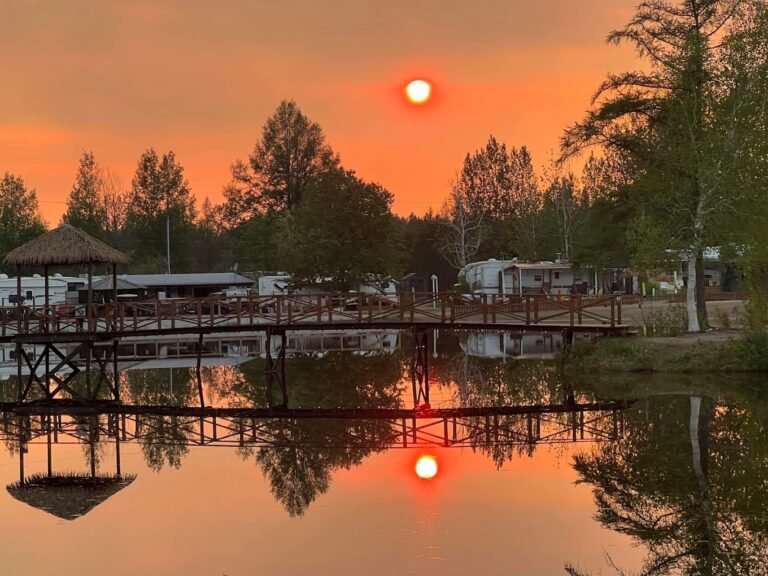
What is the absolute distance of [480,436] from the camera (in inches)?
Answer: 717

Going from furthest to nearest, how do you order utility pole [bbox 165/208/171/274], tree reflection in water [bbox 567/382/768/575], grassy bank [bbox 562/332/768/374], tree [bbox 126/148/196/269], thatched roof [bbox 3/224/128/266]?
1. tree [bbox 126/148/196/269]
2. utility pole [bbox 165/208/171/274]
3. thatched roof [bbox 3/224/128/266]
4. grassy bank [bbox 562/332/768/374]
5. tree reflection in water [bbox 567/382/768/575]

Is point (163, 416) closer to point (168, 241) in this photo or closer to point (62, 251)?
point (62, 251)

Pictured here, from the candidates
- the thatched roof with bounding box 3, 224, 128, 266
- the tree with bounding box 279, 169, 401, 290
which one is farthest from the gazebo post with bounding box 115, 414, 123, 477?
the tree with bounding box 279, 169, 401, 290

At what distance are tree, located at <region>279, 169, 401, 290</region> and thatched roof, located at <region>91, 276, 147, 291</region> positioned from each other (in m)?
10.5

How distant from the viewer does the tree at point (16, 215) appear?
80.6 meters

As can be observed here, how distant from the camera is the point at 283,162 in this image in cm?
7919

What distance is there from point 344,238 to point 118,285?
15.6 m

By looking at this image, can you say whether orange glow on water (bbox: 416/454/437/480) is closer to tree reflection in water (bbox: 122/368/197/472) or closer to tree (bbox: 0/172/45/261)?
tree reflection in water (bbox: 122/368/197/472)

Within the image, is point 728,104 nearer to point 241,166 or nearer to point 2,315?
point 2,315

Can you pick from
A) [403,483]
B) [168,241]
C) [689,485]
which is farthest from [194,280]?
[689,485]

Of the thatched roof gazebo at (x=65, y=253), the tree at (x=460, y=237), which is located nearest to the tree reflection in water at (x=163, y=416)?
the thatched roof gazebo at (x=65, y=253)

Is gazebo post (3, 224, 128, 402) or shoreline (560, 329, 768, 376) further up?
gazebo post (3, 224, 128, 402)

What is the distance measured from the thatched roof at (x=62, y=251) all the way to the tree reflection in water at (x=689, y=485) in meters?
17.5

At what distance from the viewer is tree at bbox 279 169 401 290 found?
52906 mm
